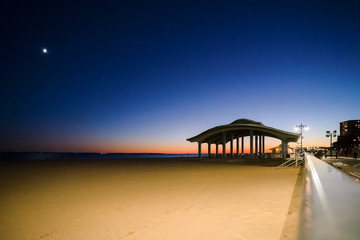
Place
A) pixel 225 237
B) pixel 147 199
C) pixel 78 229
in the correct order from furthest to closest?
pixel 147 199
pixel 78 229
pixel 225 237

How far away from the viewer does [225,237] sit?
495cm

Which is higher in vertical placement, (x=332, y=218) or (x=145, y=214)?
(x=332, y=218)

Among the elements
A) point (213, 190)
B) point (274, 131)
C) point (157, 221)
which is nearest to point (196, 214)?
point (157, 221)

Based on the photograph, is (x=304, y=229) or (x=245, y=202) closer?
(x=304, y=229)

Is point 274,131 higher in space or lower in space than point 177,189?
higher

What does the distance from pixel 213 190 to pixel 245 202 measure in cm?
252

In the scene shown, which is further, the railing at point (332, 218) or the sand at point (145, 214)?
the sand at point (145, 214)

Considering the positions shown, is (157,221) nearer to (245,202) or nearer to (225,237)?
(225,237)

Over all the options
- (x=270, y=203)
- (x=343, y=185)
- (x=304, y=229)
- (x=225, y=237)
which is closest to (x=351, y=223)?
(x=304, y=229)

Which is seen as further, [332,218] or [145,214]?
[145,214]

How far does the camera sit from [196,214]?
6.64m

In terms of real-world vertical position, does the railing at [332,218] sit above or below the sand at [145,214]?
above

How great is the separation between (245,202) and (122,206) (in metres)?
4.26

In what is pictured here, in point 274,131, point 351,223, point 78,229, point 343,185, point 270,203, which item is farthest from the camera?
point 274,131
